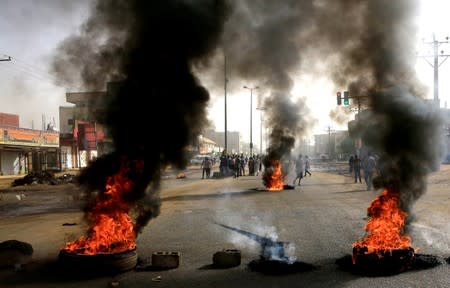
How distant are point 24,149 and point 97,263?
36076 millimetres

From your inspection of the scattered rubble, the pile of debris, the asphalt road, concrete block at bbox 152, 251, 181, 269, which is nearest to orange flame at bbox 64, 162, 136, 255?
concrete block at bbox 152, 251, 181, 269

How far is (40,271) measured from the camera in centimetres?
667

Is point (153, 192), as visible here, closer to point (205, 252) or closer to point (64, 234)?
point (205, 252)

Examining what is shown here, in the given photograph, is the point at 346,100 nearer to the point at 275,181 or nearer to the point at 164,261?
the point at 164,261

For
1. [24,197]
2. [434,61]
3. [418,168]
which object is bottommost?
[24,197]

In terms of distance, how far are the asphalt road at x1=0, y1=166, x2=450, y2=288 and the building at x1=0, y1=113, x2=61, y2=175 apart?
25.1 metres

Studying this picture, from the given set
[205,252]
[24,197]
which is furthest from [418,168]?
[24,197]

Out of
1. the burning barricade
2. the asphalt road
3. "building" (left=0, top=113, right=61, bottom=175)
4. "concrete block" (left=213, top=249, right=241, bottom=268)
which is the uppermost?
"building" (left=0, top=113, right=61, bottom=175)

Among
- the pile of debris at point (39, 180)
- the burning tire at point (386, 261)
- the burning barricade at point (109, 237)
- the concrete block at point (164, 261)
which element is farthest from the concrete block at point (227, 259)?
the pile of debris at point (39, 180)

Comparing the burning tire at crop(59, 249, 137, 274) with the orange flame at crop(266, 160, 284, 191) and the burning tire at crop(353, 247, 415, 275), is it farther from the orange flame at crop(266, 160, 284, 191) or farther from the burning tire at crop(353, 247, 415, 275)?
the orange flame at crop(266, 160, 284, 191)

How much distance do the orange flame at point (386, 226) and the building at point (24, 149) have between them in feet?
111

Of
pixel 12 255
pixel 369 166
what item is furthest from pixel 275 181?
pixel 12 255

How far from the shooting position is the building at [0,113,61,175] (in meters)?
36.4

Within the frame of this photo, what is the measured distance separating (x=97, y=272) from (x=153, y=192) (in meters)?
1.94
